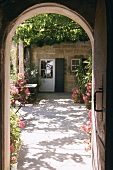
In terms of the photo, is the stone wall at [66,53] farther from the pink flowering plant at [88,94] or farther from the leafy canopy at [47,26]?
the pink flowering plant at [88,94]

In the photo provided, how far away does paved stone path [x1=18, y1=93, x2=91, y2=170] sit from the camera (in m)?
4.71

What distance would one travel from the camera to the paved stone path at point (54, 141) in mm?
4715

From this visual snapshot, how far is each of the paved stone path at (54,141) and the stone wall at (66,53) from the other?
6431 mm

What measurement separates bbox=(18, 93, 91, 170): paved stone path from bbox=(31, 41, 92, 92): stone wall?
253 inches

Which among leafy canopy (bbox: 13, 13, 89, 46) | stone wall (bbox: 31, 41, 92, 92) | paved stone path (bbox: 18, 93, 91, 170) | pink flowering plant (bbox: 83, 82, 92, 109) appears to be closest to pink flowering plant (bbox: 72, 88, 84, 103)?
paved stone path (bbox: 18, 93, 91, 170)

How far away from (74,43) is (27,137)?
35.0ft

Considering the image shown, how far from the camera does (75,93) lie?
12.4 meters

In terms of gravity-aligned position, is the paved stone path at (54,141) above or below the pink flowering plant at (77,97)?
below

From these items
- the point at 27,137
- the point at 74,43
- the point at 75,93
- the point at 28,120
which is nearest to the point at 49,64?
the point at 74,43

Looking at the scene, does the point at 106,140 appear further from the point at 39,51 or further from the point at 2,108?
the point at 39,51

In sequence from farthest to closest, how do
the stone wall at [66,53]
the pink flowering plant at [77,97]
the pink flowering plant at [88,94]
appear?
the stone wall at [66,53] < the pink flowering plant at [77,97] < the pink flowering plant at [88,94]

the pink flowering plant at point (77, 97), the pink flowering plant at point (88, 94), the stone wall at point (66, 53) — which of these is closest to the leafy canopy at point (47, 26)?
the pink flowering plant at point (88, 94)

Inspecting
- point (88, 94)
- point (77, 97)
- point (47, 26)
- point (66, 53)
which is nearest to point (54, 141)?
point (88, 94)

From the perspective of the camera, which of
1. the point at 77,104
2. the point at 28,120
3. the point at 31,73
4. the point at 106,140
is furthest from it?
the point at 31,73
